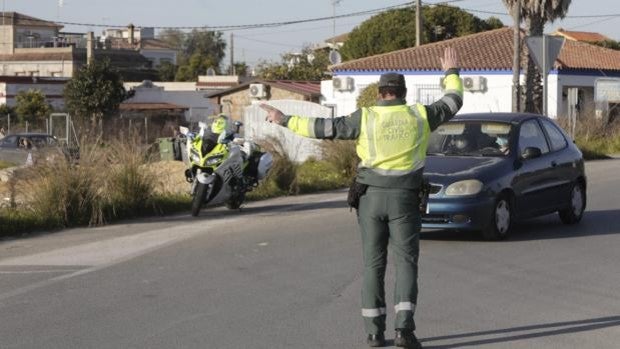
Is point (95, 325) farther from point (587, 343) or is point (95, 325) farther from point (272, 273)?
point (587, 343)

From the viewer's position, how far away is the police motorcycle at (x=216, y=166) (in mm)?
14727

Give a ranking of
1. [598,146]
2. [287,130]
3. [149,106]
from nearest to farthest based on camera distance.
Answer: [287,130]
[598,146]
[149,106]

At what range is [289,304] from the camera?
27.9ft

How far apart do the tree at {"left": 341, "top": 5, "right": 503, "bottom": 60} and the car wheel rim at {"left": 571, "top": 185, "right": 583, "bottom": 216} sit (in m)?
55.9

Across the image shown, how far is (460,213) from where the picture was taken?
11.7 m

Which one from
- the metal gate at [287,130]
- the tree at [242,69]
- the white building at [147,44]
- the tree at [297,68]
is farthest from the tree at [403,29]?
the metal gate at [287,130]

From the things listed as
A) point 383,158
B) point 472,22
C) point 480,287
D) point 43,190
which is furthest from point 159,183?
point 472,22

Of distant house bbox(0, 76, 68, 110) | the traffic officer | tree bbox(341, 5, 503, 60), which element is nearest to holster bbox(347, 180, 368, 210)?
the traffic officer

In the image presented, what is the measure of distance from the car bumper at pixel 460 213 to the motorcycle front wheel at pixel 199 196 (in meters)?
3.93

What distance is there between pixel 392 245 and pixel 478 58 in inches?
1683

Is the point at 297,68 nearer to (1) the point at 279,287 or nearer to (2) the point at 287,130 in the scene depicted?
(2) the point at 287,130

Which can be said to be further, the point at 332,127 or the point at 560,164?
the point at 560,164

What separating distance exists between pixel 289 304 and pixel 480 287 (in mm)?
1874

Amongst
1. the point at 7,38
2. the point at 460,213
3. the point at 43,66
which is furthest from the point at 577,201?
the point at 7,38
